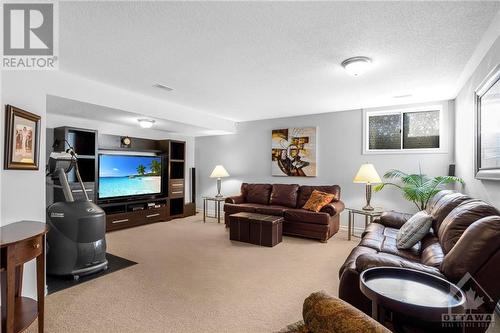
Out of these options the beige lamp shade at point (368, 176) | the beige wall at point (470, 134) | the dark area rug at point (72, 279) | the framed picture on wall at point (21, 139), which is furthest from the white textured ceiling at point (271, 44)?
the dark area rug at point (72, 279)

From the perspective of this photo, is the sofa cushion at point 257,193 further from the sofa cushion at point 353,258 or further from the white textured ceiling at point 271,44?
the sofa cushion at point 353,258

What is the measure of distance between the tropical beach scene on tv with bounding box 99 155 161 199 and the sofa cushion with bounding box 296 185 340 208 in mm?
3196

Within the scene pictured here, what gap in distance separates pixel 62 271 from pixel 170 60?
100 inches

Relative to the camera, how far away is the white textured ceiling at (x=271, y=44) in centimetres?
186

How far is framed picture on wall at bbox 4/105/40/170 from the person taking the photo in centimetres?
191

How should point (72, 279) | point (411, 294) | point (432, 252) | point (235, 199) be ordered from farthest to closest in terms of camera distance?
point (235, 199)
point (72, 279)
point (432, 252)
point (411, 294)

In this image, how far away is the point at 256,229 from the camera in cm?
407

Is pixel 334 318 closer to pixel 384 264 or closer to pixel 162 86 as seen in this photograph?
pixel 384 264

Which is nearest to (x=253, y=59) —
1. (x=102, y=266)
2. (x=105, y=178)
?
(x=102, y=266)

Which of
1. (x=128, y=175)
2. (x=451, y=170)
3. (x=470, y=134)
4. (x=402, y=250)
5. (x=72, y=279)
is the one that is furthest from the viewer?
(x=128, y=175)

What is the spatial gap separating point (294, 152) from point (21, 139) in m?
4.51

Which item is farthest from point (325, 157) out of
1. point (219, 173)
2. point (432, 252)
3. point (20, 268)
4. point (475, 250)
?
point (20, 268)

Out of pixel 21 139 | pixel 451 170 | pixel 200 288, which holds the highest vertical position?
pixel 21 139

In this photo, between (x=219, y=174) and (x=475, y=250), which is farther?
(x=219, y=174)
